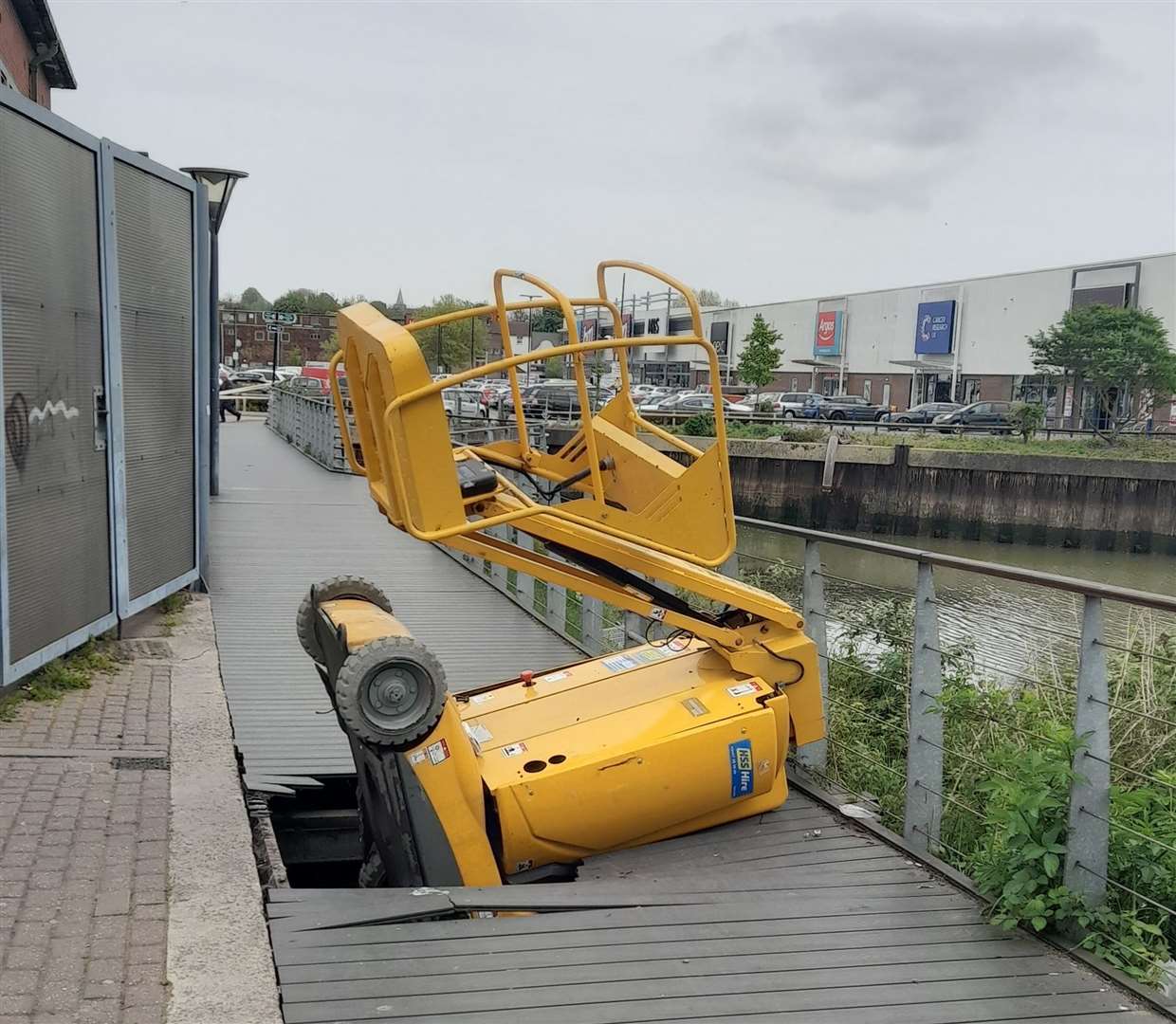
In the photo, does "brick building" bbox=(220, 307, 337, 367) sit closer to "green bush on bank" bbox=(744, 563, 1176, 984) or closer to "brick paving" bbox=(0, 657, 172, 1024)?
"brick paving" bbox=(0, 657, 172, 1024)

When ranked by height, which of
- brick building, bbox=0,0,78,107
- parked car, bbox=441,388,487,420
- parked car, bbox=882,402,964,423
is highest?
brick building, bbox=0,0,78,107

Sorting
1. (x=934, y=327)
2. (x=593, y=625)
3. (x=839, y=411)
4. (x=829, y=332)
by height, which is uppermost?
(x=934, y=327)

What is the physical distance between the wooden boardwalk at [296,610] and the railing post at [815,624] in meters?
2.16

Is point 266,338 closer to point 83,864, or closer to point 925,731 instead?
point 83,864

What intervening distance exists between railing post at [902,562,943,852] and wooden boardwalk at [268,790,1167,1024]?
0.19 m

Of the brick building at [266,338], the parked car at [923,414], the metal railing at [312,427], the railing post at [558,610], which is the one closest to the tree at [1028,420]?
the parked car at [923,414]

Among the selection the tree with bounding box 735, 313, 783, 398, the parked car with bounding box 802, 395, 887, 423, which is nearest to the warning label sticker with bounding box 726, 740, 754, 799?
the parked car with bounding box 802, 395, 887, 423

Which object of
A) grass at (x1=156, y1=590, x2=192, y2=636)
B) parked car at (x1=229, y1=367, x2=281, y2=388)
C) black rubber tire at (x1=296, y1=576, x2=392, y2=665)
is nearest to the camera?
black rubber tire at (x1=296, y1=576, x2=392, y2=665)

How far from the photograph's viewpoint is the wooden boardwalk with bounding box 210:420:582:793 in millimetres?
5973

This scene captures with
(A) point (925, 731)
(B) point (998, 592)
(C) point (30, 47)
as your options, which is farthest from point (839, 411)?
(A) point (925, 731)

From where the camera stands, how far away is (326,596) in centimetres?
498

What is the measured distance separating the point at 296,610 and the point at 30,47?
17578 mm

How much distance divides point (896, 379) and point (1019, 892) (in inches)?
2446

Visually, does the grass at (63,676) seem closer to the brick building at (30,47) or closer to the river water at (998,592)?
the river water at (998,592)
